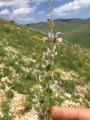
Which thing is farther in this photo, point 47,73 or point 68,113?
point 47,73

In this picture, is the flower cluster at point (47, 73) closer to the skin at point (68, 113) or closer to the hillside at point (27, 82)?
the skin at point (68, 113)

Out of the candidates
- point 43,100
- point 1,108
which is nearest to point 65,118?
point 43,100

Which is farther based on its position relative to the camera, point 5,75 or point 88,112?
point 5,75

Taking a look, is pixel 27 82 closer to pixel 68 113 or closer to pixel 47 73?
pixel 47 73

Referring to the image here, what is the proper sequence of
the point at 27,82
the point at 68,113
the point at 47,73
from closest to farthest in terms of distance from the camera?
the point at 68,113 → the point at 47,73 → the point at 27,82

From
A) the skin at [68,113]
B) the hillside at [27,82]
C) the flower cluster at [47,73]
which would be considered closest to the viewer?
the skin at [68,113]

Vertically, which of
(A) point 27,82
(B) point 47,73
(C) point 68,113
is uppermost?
(B) point 47,73

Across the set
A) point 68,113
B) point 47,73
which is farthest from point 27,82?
point 68,113

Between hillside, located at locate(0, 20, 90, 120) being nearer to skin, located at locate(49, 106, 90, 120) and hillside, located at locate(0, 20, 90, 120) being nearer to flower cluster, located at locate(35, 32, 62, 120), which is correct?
flower cluster, located at locate(35, 32, 62, 120)

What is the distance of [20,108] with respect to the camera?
22234 millimetres

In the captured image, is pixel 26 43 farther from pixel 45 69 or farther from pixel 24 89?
pixel 45 69

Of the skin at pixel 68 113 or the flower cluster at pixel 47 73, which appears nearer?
the skin at pixel 68 113

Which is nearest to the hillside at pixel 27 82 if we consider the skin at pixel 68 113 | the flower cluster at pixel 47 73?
the flower cluster at pixel 47 73

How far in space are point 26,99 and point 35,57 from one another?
13796mm
